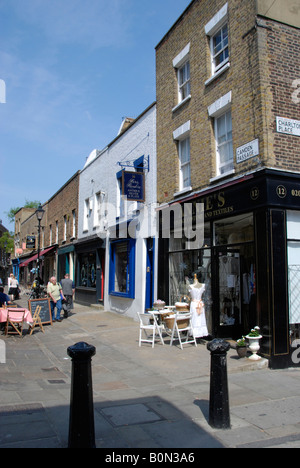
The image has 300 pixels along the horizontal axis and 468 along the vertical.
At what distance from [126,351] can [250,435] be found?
5.12 meters

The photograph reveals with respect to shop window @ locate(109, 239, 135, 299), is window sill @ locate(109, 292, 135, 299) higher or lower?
lower

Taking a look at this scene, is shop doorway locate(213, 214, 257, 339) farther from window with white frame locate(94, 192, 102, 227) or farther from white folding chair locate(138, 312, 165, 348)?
window with white frame locate(94, 192, 102, 227)

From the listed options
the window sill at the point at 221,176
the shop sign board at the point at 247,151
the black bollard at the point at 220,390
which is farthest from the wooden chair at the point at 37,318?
the black bollard at the point at 220,390

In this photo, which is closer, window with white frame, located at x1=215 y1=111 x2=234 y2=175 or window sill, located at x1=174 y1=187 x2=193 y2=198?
window with white frame, located at x1=215 y1=111 x2=234 y2=175

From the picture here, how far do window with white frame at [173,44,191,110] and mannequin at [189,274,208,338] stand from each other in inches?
227

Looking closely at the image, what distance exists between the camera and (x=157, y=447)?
3939mm

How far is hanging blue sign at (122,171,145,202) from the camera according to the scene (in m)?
13.3

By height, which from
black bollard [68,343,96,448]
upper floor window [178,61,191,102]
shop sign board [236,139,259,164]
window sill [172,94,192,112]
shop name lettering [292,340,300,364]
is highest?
upper floor window [178,61,191,102]

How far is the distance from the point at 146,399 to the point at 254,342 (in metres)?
2.90

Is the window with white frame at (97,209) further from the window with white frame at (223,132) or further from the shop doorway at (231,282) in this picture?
the shop doorway at (231,282)

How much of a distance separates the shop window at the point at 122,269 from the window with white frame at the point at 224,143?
18.1ft

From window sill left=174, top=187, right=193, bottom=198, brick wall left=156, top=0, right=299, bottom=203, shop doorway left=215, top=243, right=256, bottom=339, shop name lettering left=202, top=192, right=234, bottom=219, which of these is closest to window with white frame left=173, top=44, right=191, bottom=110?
brick wall left=156, top=0, right=299, bottom=203

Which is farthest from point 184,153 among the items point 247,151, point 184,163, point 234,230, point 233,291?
point 233,291
